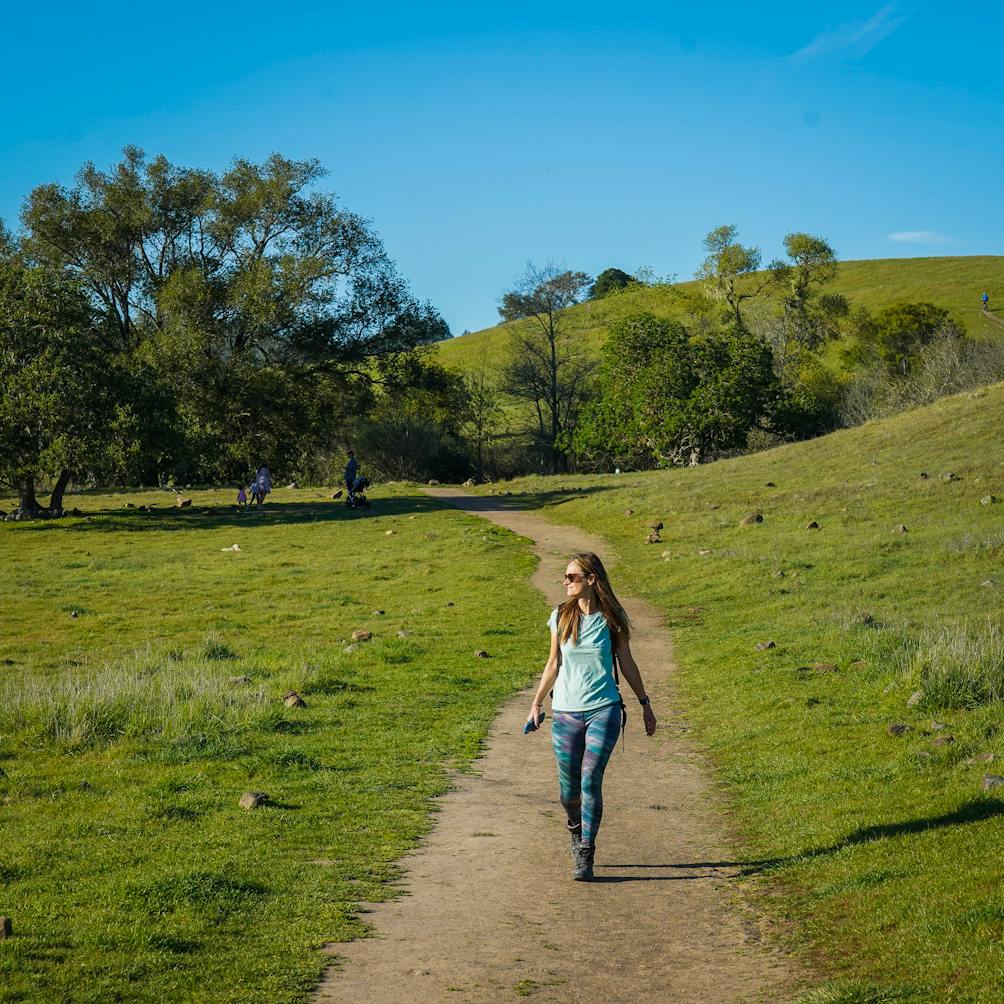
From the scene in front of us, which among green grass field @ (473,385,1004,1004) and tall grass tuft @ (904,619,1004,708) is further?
Result: tall grass tuft @ (904,619,1004,708)

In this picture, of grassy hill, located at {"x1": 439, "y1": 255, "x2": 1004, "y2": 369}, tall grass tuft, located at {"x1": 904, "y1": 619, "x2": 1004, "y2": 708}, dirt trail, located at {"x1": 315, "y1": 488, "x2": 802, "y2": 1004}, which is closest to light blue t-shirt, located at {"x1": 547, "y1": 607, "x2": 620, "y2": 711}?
dirt trail, located at {"x1": 315, "y1": 488, "x2": 802, "y2": 1004}

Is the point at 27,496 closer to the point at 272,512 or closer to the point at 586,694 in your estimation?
the point at 272,512

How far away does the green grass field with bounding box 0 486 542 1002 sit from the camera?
22.2ft

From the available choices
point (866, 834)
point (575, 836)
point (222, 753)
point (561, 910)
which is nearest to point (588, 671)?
point (575, 836)

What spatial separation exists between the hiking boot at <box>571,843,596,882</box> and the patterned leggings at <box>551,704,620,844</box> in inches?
3.1

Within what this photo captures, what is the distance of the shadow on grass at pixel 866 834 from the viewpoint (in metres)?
8.41

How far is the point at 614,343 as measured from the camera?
57.5 metres

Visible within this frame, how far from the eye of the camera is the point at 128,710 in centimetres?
1279

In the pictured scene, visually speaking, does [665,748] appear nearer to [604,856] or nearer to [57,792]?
[604,856]

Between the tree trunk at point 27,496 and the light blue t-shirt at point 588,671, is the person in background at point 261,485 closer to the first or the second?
the tree trunk at point 27,496

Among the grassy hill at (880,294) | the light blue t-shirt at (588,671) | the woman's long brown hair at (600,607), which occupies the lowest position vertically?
the light blue t-shirt at (588,671)

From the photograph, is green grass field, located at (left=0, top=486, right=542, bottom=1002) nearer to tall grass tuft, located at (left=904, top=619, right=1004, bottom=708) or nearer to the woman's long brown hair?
the woman's long brown hair

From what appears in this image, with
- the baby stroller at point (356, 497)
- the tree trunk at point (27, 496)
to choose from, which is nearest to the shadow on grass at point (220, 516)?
the baby stroller at point (356, 497)

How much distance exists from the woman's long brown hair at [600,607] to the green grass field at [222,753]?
87.7 inches
